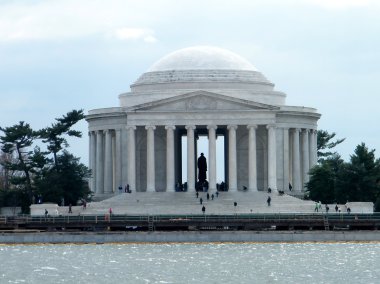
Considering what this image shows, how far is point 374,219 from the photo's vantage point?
563 feet

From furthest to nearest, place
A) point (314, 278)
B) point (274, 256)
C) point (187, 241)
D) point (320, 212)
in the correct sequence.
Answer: point (320, 212), point (187, 241), point (274, 256), point (314, 278)

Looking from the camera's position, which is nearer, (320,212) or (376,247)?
(376,247)

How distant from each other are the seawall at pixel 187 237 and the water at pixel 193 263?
59 centimetres

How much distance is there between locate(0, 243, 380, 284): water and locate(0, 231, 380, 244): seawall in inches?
23.3

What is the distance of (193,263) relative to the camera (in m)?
145

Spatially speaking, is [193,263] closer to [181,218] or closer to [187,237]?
[187,237]

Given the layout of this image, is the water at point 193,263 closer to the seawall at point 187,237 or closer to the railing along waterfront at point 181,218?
the seawall at point 187,237

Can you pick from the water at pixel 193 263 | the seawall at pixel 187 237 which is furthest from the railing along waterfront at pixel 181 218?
the water at pixel 193 263

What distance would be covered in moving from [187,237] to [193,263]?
1965cm

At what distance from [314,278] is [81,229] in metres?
43.3

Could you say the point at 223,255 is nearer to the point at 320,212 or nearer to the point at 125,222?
the point at 125,222

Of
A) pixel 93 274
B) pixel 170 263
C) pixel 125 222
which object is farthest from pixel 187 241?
pixel 93 274

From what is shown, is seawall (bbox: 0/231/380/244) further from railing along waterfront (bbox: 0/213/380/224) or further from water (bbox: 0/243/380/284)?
railing along waterfront (bbox: 0/213/380/224)

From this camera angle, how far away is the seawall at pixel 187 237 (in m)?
165
